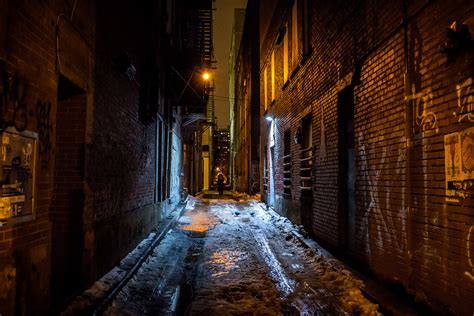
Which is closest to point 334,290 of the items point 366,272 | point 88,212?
point 366,272

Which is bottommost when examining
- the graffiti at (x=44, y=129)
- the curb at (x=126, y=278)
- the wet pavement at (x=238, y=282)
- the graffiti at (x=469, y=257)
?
the wet pavement at (x=238, y=282)

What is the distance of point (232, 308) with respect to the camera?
459 cm

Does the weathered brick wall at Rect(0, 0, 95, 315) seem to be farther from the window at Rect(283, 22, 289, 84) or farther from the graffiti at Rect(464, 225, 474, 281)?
the window at Rect(283, 22, 289, 84)

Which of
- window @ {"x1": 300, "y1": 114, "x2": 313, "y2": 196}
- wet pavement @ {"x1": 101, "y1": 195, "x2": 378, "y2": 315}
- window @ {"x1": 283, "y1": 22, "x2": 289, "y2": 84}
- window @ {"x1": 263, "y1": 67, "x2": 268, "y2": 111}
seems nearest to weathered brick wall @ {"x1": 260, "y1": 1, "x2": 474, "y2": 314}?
wet pavement @ {"x1": 101, "y1": 195, "x2": 378, "y2": 315}

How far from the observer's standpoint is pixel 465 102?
3607 mm

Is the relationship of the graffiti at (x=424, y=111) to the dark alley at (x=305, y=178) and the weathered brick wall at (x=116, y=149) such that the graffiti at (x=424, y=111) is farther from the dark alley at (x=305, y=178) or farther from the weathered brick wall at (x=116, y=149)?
the weathered brick wall at (x=116, y=149)

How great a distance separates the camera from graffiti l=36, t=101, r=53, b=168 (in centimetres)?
369

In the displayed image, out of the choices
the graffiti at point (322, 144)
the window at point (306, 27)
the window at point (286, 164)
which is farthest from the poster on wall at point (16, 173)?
the window at point (286, 164)

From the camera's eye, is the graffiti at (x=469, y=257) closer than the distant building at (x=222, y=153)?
Yes

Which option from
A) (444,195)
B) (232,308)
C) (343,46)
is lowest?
Answer: (232,308)

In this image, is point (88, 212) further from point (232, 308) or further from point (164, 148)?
point (164, 148)

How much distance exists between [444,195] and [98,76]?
499cm

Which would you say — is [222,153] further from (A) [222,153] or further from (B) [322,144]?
(B) [322,144]

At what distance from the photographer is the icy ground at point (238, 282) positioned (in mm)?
4621
